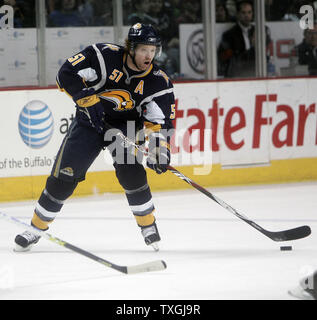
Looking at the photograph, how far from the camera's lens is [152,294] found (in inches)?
132

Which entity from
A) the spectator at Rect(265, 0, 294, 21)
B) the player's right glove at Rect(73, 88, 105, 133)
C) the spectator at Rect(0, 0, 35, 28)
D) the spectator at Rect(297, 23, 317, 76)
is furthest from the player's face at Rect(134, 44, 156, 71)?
the spectator at Rect(297, 23, 317, 76)

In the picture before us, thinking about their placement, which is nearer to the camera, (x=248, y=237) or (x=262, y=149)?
(x=248, y=237)

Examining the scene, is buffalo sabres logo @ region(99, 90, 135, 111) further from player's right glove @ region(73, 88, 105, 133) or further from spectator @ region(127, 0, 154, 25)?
spectator @ region(127, 0, 154, 25)

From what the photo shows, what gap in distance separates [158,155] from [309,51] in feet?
11.4

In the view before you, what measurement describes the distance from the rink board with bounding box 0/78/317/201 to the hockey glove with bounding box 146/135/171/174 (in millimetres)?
2142

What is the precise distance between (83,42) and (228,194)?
63.5 inches

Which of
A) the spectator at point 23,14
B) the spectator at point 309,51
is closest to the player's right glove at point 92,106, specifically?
the spectator at point 23,14

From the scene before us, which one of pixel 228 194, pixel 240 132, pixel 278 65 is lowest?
pixel 228 194

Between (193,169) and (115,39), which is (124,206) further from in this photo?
(115,39)

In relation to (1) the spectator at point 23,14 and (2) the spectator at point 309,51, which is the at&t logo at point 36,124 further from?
(2) the spectator at point 309,51

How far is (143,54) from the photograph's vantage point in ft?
13.5

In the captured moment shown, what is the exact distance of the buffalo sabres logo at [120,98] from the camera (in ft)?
13.9

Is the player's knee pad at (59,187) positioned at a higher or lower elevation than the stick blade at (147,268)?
higher
